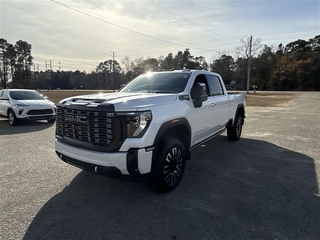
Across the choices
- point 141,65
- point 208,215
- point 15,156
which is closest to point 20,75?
point 141,65

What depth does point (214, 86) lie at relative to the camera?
18.2 feet

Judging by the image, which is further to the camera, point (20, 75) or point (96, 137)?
point (20, 75)

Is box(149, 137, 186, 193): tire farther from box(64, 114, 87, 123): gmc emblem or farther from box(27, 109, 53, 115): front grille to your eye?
box(27, 109, 53, 115): front grille

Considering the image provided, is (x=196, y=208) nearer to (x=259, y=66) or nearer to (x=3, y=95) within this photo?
(x=3, y=95)

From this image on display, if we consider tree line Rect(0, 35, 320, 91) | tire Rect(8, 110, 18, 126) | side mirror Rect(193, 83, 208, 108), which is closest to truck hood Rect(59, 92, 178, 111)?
side mirror Rect(193, 83, 208, 108)

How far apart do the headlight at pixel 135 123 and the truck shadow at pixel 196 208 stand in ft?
3.39

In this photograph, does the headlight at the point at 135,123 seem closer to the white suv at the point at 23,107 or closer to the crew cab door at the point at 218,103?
the crew cab door at the point at 218,103

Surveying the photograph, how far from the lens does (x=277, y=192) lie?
363 centimetres

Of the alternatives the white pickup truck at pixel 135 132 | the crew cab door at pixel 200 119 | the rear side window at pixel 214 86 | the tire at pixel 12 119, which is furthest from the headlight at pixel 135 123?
the tire at pixel 12 119

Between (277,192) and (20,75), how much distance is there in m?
79.2

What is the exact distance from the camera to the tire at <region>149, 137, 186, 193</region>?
330 cm

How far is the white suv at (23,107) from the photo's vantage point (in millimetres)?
9562

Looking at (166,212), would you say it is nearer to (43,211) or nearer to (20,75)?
(43,211)

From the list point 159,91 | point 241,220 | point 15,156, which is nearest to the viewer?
Result: point 241,220
